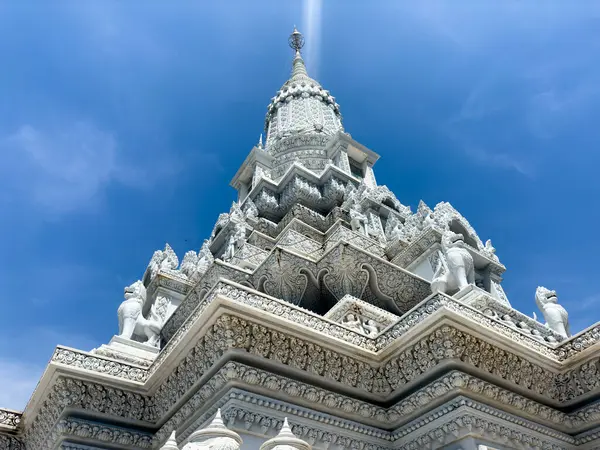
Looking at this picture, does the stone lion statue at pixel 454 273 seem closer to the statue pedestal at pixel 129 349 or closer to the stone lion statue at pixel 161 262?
the statue pedestal at pixel 129 349

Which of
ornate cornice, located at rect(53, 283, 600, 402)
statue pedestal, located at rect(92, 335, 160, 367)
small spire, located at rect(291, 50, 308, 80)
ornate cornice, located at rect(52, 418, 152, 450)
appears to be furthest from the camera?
small spire, located at rect(291, 50, 308, 80)

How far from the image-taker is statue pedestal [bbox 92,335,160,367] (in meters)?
Result: 10.2

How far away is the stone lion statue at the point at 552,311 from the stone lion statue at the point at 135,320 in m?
8.76

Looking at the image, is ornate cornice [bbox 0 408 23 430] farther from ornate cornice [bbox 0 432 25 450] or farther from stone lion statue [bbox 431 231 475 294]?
stone lion statue [bbox 431 231 475 294]

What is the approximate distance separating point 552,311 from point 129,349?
29.7 feet

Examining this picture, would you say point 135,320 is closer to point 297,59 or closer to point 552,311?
point 552,311

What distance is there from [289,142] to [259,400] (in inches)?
677

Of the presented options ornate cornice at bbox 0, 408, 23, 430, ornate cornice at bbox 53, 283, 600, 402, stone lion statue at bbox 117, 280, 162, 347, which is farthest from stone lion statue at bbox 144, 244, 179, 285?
ornate cornice at bbox 53, 283, 600, 402

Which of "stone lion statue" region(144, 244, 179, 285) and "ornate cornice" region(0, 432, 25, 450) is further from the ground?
"stone lion statue" region(144, 244, 179, 285)

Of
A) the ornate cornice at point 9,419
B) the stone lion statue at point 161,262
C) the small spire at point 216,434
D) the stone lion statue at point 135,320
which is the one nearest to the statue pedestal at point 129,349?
the stone lion statue at point 135,320

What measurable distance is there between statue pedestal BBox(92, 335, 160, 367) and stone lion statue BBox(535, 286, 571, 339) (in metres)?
8.27

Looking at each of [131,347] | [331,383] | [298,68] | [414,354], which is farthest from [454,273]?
[298,68]

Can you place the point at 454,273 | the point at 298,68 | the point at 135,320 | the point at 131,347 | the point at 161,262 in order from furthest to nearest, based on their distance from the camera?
the point at 298,68 → the point at 161,262 → the point at 135,320 → the point at 131,347 → the point at 454,273

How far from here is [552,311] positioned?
10.9 m
